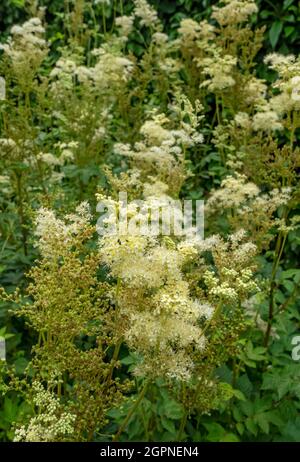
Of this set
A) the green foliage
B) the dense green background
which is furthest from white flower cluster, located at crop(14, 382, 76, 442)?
the dense green background

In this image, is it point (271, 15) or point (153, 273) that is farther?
point (271, 15)

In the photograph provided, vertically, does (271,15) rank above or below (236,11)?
above

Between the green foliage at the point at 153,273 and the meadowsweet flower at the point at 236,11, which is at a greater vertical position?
the meadowsweet flower at the point at 236,11

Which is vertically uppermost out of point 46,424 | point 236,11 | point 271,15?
point 271,15

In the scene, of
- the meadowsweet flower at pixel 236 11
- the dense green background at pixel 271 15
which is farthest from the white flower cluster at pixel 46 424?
the dense green background at pixel 271 15

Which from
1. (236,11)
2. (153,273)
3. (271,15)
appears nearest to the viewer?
(153,273)

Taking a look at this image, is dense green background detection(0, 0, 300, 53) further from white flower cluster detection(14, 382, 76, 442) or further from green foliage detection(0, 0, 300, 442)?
white flower cluster detection(14, 382, 76, 442)

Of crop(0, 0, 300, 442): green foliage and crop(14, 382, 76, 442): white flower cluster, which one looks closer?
crop(14, 382, 76, 442): white flower cluster

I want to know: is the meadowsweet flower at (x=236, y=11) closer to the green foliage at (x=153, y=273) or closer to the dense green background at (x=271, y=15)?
the green foliage at (x=153, y=273)

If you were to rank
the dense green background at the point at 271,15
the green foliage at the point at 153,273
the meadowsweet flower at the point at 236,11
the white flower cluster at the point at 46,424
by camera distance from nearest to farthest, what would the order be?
1. the white flower cluster at the point at 46,424
2. the green foliage at the point at 153,273
3. the meadowsweet flower at the point at 236,11
4. the dense green background at the point at 271,15

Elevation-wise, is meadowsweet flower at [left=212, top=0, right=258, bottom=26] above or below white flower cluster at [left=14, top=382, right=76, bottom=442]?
above

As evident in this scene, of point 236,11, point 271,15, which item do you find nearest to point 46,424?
point 236,11

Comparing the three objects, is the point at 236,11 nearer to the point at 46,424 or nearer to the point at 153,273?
the point at 153,273
